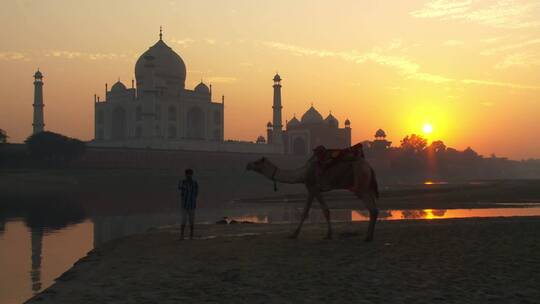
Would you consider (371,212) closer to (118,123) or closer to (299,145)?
(118,123)

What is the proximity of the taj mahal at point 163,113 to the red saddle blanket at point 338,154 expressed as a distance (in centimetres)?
5269

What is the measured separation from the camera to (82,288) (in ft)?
19.9

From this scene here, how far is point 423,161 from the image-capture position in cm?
8675

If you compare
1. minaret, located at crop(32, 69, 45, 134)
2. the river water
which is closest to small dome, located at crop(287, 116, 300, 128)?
minaret, located at crop(32, 69, 45, 134)

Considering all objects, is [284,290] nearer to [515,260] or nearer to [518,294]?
[518,294]

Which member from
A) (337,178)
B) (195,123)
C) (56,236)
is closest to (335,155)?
(337,178)

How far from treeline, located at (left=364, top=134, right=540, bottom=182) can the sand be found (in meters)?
66.7

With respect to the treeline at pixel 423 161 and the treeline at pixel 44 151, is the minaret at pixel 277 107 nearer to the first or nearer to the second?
the treeline at pixel 423 161

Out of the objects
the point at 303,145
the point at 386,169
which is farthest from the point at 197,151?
the point at 386,169

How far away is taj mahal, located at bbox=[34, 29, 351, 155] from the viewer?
6150 centimetres

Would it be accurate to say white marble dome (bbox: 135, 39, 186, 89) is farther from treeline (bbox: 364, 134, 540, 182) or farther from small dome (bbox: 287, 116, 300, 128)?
treeline (bbox: 364, 134, 540, 182)

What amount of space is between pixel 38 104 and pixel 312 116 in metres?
38.8

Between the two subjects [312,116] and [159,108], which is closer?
[159,108]

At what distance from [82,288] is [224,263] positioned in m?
1.86
